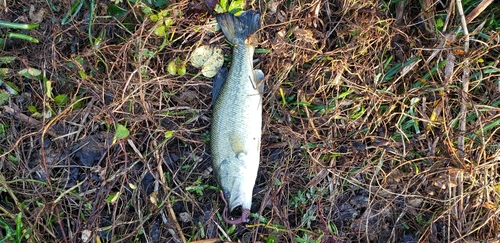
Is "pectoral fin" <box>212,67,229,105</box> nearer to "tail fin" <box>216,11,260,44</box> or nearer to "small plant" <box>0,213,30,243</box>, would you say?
"tail fin" <box>216,11,260,44</box>

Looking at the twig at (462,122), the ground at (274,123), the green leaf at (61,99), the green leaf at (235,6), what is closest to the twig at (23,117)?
the ground at (274,123)

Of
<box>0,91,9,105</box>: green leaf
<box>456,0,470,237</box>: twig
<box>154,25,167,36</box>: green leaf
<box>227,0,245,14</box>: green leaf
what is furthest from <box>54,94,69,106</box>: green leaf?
<box>456,0,470,237</box>: twig

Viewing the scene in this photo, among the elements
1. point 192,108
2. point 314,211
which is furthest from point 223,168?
point 314,211

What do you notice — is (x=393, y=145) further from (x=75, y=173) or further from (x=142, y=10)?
(x=75, y=173)

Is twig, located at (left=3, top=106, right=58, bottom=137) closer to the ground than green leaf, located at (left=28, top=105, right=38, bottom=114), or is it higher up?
closer to the ground

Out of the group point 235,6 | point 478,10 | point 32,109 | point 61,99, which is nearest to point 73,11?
point 61,99

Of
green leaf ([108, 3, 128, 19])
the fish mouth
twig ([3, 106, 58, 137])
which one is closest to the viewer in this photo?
the fish mouth

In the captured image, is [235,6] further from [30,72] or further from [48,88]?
[30,72]

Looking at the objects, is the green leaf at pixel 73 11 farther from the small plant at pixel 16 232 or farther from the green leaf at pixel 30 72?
the small plant at pixel 16 232
